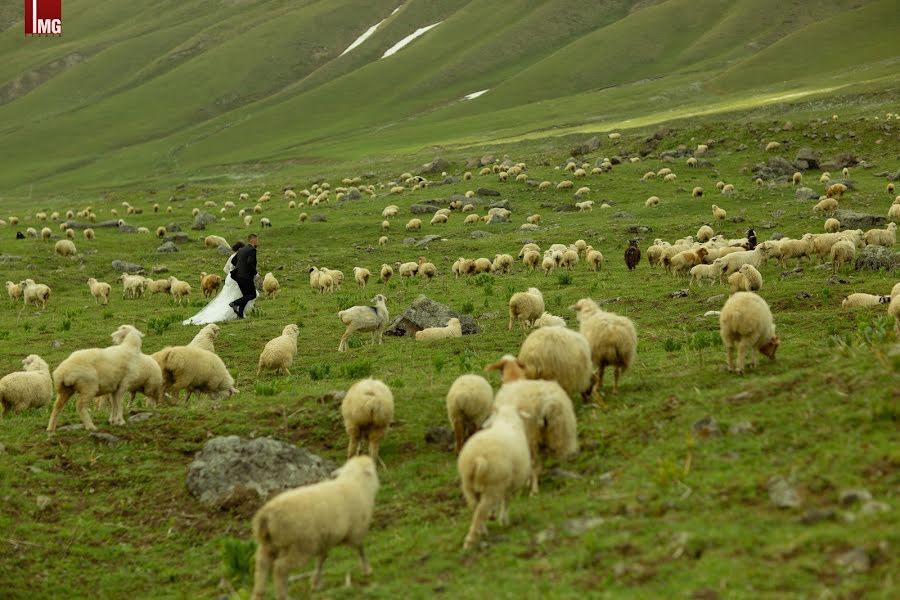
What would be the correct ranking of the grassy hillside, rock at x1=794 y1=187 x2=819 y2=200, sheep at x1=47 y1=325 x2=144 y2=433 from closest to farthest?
sheep at x1=47 y1=325 x2=144 y2=433, rock at x1=794 y1=187 x2=819 y2=200, the grassy hillside

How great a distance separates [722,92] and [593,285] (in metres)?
93.0

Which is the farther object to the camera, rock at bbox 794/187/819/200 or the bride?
rock at bbox 794/187/819/200

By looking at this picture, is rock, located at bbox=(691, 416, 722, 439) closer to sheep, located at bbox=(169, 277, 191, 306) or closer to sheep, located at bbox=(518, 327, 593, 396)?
sheep, located at bbox=(518, 327, 593, 396)

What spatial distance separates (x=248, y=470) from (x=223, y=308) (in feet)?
51.7

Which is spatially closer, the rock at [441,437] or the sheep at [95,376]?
the rock at [441,437]

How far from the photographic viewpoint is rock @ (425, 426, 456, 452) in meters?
12.5

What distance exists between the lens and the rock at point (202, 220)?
165 ft

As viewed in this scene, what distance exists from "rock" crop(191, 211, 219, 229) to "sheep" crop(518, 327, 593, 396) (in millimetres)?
41315

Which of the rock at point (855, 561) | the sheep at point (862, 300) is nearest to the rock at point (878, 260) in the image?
the sheep at point (862, 300)

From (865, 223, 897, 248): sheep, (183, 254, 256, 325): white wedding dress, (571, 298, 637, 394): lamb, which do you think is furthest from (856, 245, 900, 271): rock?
(183, 254, 256, 325): white wedding dress

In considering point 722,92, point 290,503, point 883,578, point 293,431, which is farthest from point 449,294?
point 722,92

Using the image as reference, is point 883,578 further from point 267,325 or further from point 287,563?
point 267,325

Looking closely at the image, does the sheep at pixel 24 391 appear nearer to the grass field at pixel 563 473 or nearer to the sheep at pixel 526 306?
the grass field at pixel 563 473

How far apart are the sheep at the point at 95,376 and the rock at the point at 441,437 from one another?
5046mm
